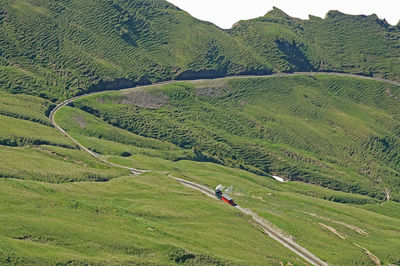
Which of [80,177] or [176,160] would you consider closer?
[80,177]

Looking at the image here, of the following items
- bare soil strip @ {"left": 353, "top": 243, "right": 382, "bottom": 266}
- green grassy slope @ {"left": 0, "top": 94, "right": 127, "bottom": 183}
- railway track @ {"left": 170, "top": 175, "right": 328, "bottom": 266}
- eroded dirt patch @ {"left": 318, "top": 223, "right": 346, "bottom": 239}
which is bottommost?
green grassy slope @ {"left": 0, "top": 94, "right": 127, "bottom": 183}

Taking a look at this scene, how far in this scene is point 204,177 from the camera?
520 feet

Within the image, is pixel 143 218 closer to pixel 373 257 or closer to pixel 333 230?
pixel 333 230

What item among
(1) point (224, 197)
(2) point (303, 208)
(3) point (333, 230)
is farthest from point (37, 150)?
(3) point (333, 230)

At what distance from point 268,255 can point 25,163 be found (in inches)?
2611

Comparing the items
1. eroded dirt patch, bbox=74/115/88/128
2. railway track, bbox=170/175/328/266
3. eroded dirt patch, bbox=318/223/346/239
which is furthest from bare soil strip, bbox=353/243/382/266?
eroded dirt patch, bbox=74/115/88/128

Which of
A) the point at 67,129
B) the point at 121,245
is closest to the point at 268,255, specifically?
the point at 121,245

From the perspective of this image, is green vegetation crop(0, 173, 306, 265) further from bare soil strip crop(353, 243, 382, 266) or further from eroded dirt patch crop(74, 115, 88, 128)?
eroded dirt patch crop(74, 115, 88, 128)

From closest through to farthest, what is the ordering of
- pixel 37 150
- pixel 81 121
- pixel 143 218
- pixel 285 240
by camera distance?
pixel 143 218, pixel 285 240, pixel 37 150, pixel 81 121

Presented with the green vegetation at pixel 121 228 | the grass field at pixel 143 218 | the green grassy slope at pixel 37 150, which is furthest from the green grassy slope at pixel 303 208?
the green vegetation at pixel 121 228

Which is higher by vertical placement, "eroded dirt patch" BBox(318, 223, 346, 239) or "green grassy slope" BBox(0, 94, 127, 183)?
"eroded dirt patch" BBox(318, 223, 346, 239)

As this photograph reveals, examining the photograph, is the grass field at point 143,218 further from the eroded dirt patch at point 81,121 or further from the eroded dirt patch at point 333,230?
the eroded dirt patch at point 81,121

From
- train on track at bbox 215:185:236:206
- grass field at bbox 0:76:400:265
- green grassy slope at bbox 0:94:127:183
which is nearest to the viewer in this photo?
grass field at bbox 0:76:400:265

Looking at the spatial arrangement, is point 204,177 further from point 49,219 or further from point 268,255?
point 49,219
